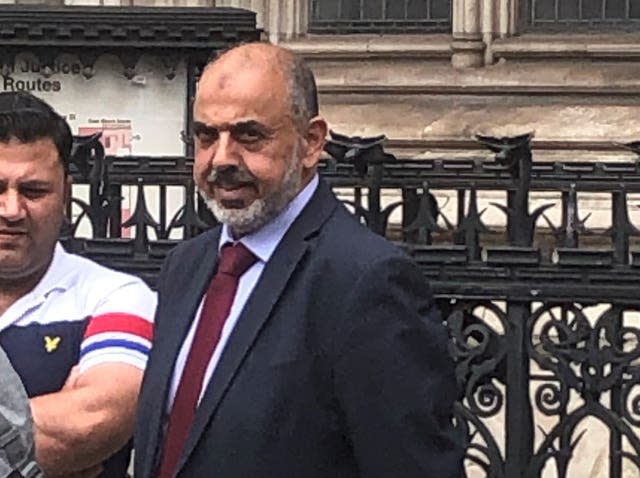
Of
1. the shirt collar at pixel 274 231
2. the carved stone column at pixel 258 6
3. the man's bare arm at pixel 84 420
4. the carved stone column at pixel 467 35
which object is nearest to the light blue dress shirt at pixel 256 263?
the shirt collar at pixel 274 231

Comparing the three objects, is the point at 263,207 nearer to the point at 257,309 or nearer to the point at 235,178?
the point at 235,178

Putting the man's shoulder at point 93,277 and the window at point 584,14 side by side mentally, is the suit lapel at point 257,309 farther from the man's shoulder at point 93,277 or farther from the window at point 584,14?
the window at point 584,14

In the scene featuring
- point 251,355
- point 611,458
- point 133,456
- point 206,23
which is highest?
point 206,23

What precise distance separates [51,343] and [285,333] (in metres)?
0.40

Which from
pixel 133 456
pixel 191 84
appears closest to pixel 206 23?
pixel 191 84

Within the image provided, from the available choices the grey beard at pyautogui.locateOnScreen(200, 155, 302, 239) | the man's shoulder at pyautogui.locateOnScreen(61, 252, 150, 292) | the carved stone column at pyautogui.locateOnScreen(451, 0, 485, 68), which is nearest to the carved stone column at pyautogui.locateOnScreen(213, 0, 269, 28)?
the carved stone column at pyautogui.locateOnScreen(451, 0, 485, 68)

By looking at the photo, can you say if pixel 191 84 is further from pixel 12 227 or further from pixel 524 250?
pixel 12 227

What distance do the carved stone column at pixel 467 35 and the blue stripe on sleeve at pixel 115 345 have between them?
8999 millimetres

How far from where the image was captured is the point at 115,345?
287cm

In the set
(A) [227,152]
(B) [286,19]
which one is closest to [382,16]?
(B) [286,19]

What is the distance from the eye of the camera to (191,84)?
7.02m

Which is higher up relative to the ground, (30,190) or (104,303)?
(30,190)

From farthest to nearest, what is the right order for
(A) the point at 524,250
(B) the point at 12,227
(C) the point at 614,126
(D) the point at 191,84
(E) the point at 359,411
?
(C) the point at 614,126 < (D) the point at 191,84 < (A) the point at 524,250 < (B) the point at 12,227 < (E) the point at 359,411

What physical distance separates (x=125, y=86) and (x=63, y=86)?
27 centimetres
